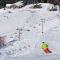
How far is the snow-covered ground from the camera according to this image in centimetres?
1089

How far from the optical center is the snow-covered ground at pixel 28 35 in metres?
10.9

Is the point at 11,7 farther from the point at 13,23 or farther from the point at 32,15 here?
the point at 13,23

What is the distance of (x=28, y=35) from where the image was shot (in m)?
14.6

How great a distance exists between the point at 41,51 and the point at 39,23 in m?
6.82

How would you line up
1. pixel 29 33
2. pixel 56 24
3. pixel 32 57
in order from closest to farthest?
1. pixel 32 57
2. pixel 29 33
3. pixel 56 24

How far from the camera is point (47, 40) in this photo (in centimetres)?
1351

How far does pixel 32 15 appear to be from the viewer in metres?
21.5

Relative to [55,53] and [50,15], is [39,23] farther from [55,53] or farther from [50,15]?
[55,53]

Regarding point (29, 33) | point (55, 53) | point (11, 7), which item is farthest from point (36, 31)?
point (11, 7)

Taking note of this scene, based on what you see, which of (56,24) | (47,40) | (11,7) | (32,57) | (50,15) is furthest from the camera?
(11,7)

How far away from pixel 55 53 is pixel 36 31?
4749 millimetres

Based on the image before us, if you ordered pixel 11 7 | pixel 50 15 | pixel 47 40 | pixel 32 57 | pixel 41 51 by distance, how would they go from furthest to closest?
pixel 11 7 → pixel 50 15 → pixel 47 40 → pixel 41 51 → pixel 32 57

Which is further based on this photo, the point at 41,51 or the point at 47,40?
the point at 47,40

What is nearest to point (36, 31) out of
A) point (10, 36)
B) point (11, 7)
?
point (10, 36)
